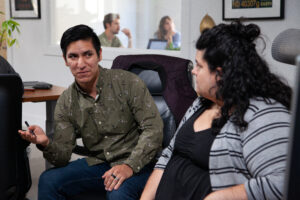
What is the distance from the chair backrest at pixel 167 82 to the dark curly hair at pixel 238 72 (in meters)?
0.81

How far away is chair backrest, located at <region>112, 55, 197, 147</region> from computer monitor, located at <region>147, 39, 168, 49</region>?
202 cm

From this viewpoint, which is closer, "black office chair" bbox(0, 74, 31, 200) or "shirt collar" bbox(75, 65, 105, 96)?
"black office chair" bbox(0, 74, 31, 200)

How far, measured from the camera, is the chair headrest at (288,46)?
0.82 metres

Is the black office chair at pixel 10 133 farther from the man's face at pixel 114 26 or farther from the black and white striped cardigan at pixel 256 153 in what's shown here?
the man's face at pixel 114 26

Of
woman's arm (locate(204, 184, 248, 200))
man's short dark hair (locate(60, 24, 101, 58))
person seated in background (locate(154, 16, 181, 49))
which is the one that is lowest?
woman's arm (locate(204, 184, 248, 200))

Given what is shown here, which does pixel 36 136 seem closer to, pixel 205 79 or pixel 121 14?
pixel 205 79

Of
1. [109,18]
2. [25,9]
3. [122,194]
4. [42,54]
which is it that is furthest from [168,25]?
[122,194]

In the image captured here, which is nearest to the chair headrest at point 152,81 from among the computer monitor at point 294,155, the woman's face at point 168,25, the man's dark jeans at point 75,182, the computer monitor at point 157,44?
the man's dark jeans at point 75,182

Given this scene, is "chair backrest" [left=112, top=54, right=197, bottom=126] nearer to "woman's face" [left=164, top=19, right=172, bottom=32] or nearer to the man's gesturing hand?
the man's gesturing hand

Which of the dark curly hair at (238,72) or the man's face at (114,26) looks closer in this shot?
the dark curly hair at (238,72)

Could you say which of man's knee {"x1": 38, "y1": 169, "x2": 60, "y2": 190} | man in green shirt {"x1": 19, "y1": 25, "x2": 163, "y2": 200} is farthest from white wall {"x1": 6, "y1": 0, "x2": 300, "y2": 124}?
man's knee {"x1": 38, "y1": 169, "x2": 60, "y2": 190}

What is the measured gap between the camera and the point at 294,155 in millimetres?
549

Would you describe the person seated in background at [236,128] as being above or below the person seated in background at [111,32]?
below

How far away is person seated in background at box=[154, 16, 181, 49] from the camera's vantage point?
407cm
